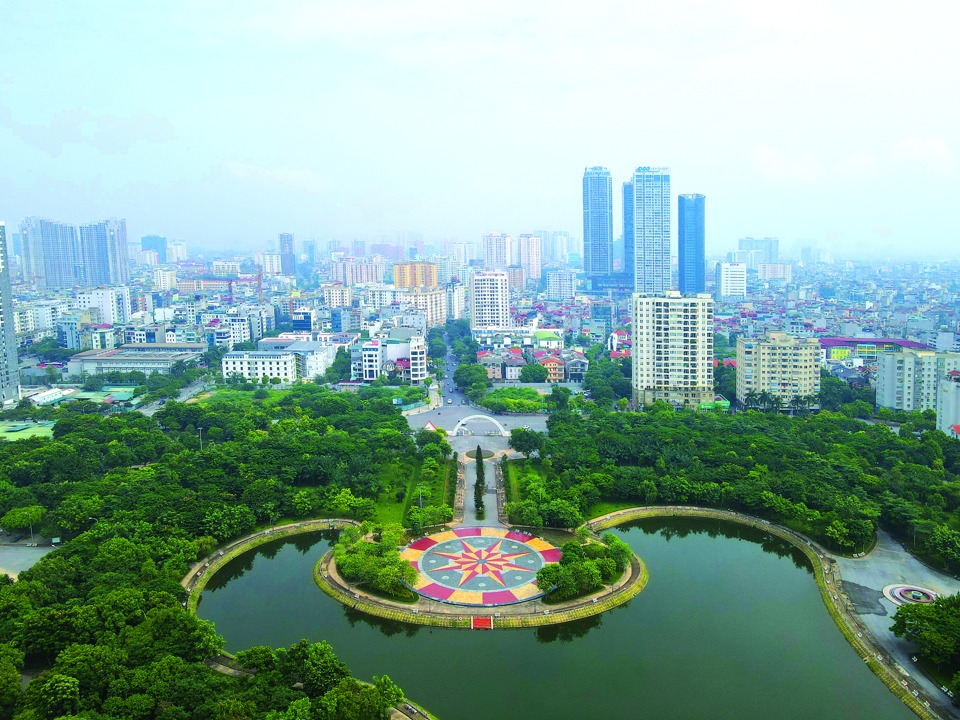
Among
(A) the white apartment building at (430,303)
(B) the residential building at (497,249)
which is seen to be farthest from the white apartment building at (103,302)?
(B) the residential building at (497,249)

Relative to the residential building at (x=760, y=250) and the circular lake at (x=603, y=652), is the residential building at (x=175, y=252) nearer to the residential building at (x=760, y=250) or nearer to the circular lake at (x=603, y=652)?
the residential building at (x=760, y=250)

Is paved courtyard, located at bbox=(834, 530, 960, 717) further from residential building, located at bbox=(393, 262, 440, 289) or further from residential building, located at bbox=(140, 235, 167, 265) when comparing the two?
residential building, located at bbox=(140, 235, 167, 265)

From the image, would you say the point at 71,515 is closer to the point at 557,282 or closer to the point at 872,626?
the point at 872,626

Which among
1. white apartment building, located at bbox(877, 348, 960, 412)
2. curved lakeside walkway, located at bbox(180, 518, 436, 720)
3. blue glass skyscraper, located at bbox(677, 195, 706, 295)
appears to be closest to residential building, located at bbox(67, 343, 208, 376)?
curved lakeside walkway, located at bbox(180, 518, 436, 720)

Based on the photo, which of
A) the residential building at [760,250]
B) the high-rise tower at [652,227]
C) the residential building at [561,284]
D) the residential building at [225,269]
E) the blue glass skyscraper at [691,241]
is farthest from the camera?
the residential building at [760,250]

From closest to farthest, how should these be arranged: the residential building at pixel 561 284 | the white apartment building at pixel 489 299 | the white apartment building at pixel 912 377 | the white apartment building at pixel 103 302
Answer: the white apartment building at pixel 912 377, the white apartment building at pixel 103 302, the white apartment building at pixel 489 299, the residential building at pixel 561 284

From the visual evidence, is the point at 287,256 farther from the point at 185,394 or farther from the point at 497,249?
the point at 185,394
